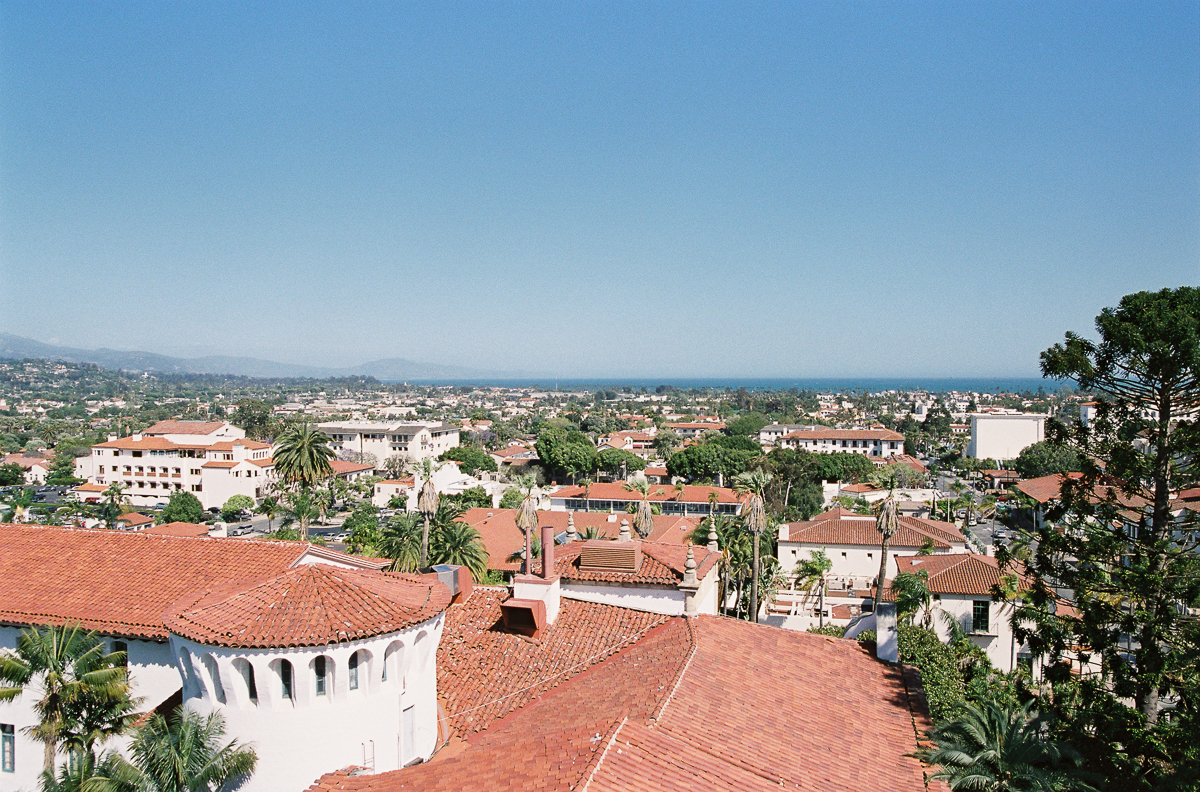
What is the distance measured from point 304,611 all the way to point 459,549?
79.0 ft

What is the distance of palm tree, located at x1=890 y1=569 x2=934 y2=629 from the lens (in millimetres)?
33500

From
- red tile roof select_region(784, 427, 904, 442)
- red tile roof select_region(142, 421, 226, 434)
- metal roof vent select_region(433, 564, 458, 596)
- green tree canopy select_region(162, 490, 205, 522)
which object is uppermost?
metal roof vent select_region(433, 564, 458, 596)

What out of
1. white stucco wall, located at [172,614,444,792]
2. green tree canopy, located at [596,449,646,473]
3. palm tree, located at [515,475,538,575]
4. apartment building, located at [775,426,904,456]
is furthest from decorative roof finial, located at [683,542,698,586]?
apartment building, located at [775,426,904,456]

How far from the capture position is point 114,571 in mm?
18797

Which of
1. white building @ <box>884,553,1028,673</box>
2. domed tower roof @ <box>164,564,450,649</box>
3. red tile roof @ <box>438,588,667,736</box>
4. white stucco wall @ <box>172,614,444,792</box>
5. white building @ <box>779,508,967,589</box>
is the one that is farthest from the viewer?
white building @ <box>779,508,967,589</box>

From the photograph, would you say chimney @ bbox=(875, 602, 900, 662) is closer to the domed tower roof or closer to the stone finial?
the stone finial

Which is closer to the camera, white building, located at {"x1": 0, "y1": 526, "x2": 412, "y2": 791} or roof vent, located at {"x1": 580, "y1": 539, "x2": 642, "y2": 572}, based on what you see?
white building, located at {"x1": 0, "y1": 526, "x2": 412, "y2": 791}

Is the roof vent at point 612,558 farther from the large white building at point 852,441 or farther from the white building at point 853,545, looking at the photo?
the large white building at point 852,441

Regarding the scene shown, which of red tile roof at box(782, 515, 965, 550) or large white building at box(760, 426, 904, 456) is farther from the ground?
red tile roof at box(782, 515, 965, 550)

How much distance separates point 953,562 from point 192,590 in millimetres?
36745

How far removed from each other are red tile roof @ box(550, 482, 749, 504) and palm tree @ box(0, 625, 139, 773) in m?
68.9

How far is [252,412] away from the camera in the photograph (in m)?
178

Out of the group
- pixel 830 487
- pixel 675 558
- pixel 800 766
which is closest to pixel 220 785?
pixel 800 766

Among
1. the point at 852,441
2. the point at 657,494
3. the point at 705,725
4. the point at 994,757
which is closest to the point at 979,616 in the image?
the point at 994,757
